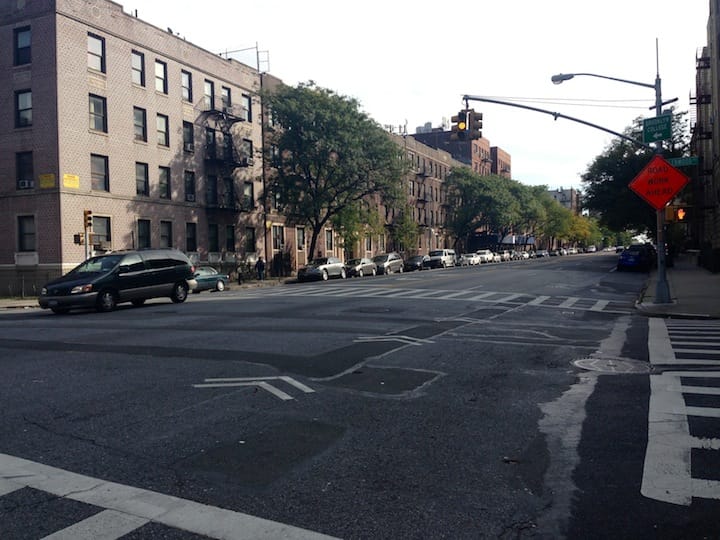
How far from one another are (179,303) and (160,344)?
34.2 ft

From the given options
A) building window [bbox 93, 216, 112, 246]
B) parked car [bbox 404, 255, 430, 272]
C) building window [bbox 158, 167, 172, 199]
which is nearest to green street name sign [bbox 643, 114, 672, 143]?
building window [bbox 93, 216, 112, 246]

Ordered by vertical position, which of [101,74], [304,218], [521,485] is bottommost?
[521,485]

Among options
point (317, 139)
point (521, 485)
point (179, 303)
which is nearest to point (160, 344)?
point (521, 485)

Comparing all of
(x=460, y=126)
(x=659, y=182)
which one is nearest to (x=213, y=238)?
(x=460, y=126)

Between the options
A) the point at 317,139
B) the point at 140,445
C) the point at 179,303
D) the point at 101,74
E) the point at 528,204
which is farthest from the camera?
the point at 528,204

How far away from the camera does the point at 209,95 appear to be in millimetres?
40469

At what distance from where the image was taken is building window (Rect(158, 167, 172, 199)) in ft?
120

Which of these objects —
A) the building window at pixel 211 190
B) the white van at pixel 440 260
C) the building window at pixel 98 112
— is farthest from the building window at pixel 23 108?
the white van at pixel 440 260

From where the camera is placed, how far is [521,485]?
430cm

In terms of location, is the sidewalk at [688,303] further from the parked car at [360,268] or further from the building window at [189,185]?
the building window at [189,185]

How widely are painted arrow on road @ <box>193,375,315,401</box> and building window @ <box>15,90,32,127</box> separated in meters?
29.2

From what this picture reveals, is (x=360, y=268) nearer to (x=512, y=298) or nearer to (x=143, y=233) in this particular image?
(x=143, y=233)

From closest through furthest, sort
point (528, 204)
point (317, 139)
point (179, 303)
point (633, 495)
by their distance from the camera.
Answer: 1. point (633, 495)
2. point (179, 303)
3. point (317, 139)
4. point (528, 204)

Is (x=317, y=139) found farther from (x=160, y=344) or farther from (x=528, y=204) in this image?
(x=528, y=204)
